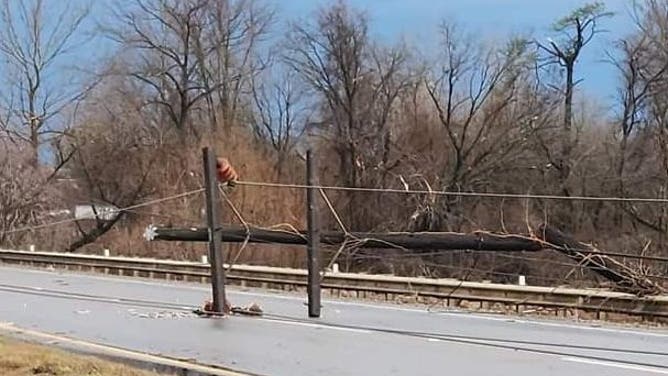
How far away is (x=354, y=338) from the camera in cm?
1259

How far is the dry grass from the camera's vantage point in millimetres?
8898

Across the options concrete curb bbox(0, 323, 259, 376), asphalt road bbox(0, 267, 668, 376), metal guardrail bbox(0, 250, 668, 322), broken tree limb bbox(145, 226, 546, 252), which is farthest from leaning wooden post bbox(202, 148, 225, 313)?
metal guardrail bbox(0, 250, 668, 322)

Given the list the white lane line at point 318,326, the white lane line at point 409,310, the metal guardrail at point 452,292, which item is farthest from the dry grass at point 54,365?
the metal guardrail at point 452,292

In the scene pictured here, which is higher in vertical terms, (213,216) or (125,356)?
(213,216)

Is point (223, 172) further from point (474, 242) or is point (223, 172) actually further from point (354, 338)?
point (354, 338)

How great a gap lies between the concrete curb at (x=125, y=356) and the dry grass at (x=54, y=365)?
19cm

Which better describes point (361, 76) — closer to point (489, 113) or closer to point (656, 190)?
point (489, 113)

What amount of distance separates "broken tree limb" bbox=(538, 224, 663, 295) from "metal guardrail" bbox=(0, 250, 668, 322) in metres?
0.25

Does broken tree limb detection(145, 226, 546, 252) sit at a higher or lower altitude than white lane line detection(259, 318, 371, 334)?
higher

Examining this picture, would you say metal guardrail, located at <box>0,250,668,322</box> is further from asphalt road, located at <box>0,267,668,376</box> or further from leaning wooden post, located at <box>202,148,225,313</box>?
leaning wooden post, located at <box>202,148,225,313</box>

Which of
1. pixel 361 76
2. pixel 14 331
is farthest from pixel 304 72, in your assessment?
pixel 14 331

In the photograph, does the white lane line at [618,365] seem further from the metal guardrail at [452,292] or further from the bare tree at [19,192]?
the bare tree at [19,192]

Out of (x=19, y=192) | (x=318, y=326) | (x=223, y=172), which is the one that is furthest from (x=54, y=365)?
(x=19, y=192)

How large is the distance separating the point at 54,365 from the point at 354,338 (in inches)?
177
